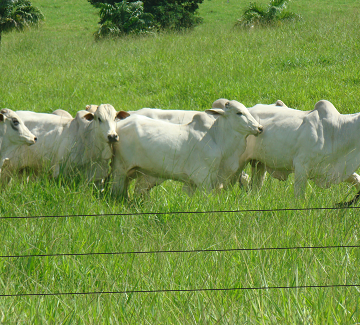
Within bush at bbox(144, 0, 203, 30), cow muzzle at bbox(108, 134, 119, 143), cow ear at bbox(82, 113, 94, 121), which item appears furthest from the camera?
bush at bbox(144, 0, 203, 30)

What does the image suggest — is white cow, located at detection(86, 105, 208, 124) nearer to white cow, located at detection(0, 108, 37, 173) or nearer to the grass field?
the grass field

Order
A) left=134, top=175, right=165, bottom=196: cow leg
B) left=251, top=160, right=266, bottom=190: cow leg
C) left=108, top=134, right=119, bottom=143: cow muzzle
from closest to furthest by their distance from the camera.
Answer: left=108, top=134, right=119, bottom=143: cow muzzle, left=134, top=175, right=165, bottom=196: cow leg, left=251, top=160, right=266, bottom=190: cow leg

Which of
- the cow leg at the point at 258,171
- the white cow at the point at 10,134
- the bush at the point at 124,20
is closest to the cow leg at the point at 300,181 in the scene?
the cow leg at the point at 258,171

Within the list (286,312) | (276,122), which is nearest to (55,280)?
(286,312)

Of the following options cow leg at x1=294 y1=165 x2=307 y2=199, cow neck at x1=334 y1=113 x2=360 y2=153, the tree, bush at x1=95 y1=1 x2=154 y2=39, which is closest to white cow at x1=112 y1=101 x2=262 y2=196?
cow leg at x1=294 y1=165 x2=307 y2=199

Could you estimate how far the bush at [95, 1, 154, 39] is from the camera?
18.8m

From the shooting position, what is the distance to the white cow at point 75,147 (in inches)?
219

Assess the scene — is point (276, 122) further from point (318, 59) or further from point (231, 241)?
point (318, 59)

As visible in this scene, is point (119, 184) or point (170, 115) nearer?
point (119, 184)

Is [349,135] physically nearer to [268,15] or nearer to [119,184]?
[119,184]

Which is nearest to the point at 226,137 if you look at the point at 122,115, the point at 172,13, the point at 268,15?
the point at 122,115

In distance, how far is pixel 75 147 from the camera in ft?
18.6

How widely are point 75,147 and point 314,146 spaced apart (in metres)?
2.77

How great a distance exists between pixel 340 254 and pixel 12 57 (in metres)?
15.4
